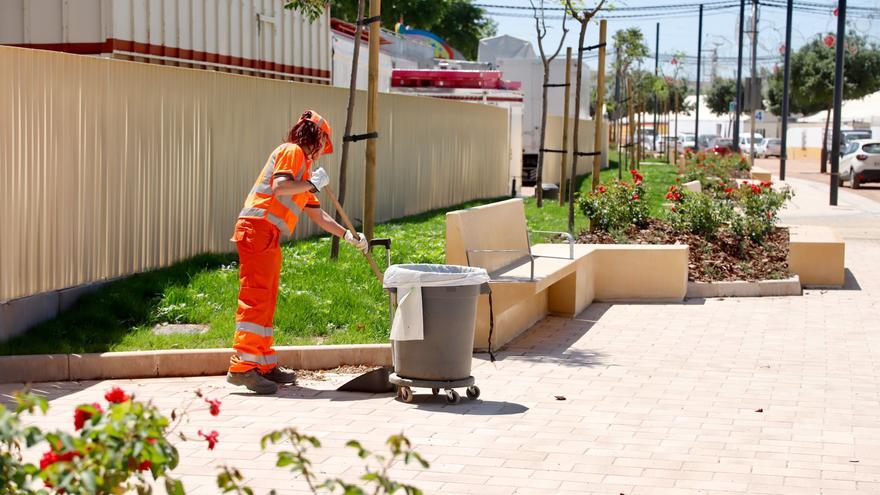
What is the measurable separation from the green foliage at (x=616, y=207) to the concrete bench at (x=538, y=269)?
1244 mm

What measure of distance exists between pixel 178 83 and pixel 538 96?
77.0ft

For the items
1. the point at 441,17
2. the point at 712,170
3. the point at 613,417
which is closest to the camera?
the point at 613,417

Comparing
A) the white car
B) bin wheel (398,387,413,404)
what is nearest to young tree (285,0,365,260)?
bin wheel (398,387,413,404)

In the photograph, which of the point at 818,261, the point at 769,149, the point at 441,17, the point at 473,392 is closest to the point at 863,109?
the point at 769,149

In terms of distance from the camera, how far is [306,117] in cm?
791

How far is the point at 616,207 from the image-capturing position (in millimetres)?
14234

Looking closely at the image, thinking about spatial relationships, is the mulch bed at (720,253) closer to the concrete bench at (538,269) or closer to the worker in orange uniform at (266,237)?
the concrete bench at (538,269)

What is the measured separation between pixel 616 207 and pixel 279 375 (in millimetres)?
6950

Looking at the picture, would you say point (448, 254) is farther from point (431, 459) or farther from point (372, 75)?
point (431, 459)

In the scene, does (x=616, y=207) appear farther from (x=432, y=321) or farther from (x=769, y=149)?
(x=769, y=149)

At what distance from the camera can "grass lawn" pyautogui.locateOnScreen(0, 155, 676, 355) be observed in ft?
28.3

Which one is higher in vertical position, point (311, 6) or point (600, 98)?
point (311, 6)

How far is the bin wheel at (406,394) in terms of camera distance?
25.2 ft

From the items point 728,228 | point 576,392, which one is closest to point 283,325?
point 576,392
